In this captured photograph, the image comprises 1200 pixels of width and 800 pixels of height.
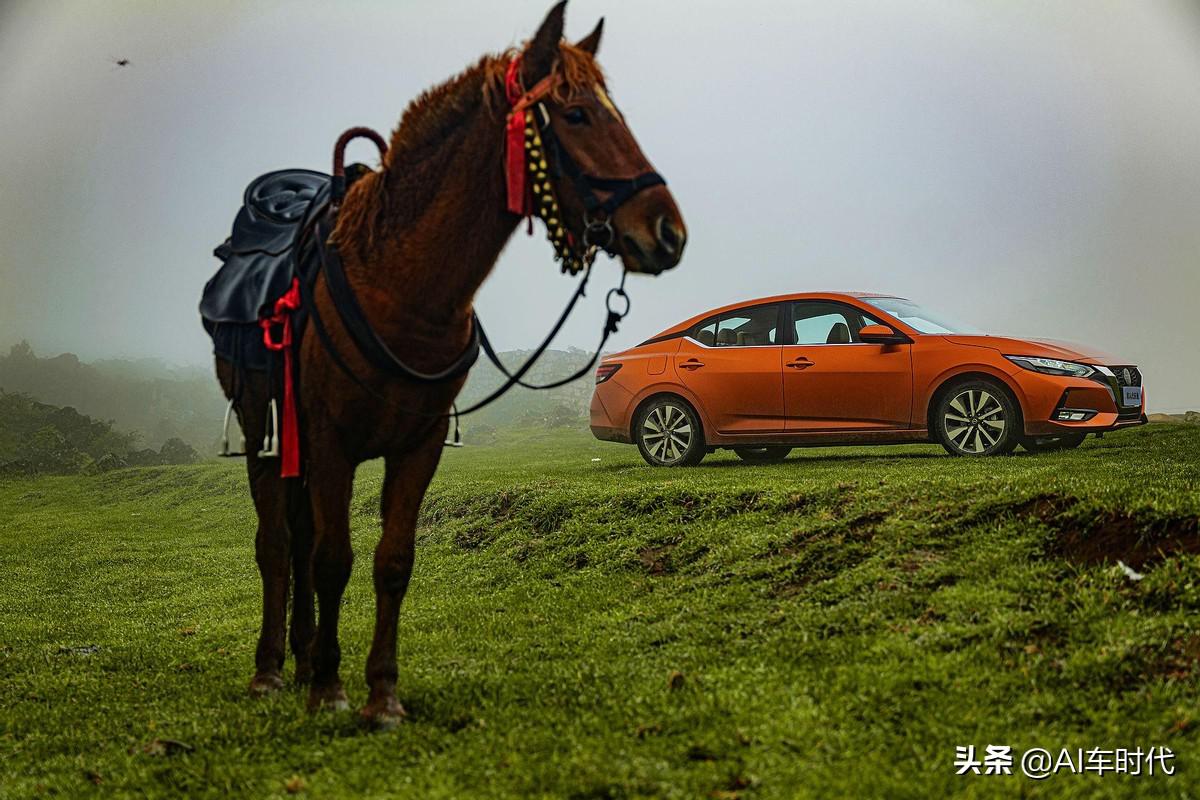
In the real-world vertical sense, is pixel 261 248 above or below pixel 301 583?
above

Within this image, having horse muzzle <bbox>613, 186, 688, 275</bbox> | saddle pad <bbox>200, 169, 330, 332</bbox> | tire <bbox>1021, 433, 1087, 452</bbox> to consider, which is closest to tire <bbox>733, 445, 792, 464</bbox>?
tire <bbox>1021, 433, 1087, 452</bbox>

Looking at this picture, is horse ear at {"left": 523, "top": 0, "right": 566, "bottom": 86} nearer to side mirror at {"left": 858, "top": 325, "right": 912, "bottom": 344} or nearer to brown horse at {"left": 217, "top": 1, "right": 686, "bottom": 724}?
brown horse at {"left": 217, "top": 1, "right": 686, "bottom": 724}

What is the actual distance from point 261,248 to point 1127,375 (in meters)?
9.94

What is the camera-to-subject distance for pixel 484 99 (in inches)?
164

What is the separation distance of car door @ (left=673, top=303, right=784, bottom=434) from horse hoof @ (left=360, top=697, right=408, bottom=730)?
7.92m

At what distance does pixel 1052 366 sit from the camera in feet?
35.7

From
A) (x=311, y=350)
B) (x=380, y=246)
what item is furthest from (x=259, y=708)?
(x=380, y=246)

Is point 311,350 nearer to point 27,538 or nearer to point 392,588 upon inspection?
point 392,588

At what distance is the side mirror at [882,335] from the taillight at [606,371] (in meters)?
3.14

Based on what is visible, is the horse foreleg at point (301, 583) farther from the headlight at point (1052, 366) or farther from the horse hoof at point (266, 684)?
the headlight at point (1052, 366)

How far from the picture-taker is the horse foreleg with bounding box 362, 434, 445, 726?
14.6 ft

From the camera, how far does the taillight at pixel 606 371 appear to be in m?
12.8

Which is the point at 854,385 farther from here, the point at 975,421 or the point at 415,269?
the point at 415,269

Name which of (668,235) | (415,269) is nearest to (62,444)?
(415,269)
